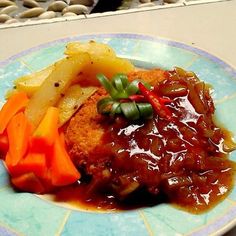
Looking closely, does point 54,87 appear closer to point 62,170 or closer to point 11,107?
point 11,107

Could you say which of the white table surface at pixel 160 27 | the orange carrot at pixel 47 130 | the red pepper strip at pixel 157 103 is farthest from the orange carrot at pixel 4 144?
the white table surface at pixel 160 27

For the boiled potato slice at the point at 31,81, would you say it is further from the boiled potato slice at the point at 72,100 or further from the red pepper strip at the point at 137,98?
the red pepper strip at the point at 137,98

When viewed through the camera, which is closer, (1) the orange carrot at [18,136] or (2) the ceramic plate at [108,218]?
(2) the ceramic plate at [108,218]

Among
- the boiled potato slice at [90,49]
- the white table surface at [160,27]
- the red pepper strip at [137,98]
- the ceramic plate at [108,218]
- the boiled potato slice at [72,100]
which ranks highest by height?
the boiled potato slice at [90,49]

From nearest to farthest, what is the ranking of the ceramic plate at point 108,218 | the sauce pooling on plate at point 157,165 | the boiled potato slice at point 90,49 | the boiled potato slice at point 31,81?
the ceramic plate at point 108,218 < the sauce pooling on plate at point 157,165 < the boiled potato slice at point 31,81 < the boiled potato slice at point 90,49

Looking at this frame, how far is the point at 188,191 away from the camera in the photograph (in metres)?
1.45

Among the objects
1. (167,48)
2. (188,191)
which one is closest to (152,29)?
(167,48)

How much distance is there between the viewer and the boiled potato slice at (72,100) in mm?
1766

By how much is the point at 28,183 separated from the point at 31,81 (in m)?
0.51

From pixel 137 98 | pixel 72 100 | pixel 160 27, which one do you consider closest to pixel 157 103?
pixel 137 98

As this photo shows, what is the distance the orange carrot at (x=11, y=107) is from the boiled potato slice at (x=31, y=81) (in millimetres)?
39

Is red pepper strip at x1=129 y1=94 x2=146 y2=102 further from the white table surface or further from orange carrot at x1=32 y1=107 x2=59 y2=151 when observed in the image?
the white table surface

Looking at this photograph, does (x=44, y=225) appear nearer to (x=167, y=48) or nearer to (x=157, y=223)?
(x=157, y=223)

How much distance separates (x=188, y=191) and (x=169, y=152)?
0.47 feet
